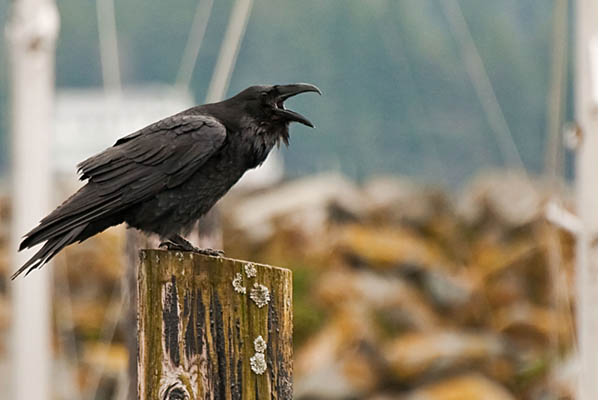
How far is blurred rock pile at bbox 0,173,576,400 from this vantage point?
8.82 metres

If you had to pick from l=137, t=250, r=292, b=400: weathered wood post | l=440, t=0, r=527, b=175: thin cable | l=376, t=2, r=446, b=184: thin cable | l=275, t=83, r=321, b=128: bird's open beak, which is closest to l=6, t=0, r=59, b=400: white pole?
l=275, t=83, r=321, b=128: bird's open beak

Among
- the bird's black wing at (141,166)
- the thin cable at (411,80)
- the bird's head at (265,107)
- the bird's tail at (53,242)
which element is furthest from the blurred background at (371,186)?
the bird's tail at (53,242)

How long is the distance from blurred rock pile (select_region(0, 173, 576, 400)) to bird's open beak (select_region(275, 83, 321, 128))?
17.7ft

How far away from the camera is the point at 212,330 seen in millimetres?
2332

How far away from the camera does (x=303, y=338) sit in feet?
30.3

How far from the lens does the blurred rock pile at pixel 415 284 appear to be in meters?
8.80

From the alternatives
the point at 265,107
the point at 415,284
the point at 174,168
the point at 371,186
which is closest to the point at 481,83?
the point at 371,186

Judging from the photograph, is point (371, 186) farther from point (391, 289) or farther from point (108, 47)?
point (108, 47)

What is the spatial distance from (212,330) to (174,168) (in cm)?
77

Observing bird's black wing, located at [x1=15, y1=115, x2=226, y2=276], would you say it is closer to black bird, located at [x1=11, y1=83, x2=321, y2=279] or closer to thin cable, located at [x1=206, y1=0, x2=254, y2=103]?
black bird, located at [x1=11, y1=83, x2=321, y2=279]

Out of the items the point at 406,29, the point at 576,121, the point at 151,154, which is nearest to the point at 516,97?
the point at 406,29

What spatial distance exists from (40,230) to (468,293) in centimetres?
767

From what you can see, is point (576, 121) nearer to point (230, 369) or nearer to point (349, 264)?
point (230, 369)

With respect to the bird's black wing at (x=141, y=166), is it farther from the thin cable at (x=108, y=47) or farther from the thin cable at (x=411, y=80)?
the thin cable at (x=411, y=80)
